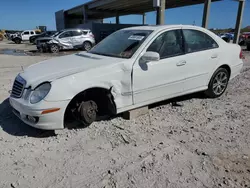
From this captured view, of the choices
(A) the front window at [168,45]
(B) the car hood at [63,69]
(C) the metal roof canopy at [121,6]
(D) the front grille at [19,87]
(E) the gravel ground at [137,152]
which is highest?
(C) the metal roof canopy at [121,6]

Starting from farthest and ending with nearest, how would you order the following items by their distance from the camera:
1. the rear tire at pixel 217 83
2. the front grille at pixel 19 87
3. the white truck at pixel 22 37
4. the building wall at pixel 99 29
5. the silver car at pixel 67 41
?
the white truck at pixel 22 37
the building wall at pixel 99 29
the silver car at pixel 67 41
the rear tire at pixel 217 83
the front grille at pixel 19 87

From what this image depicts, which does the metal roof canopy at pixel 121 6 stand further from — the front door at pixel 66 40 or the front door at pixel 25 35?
the front door at pixel 66 40

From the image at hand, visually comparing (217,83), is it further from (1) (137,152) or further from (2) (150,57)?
(1) (137,152)

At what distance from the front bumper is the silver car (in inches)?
571

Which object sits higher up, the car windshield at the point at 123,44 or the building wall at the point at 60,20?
the building wall at the point at 60,20

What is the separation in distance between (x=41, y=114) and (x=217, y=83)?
11.9ft

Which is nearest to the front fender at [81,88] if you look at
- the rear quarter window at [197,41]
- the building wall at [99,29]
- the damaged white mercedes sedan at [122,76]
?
the damaged white mercedes sedan at [122,76]

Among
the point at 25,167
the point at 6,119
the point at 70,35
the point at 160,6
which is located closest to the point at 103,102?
the point at 25,167

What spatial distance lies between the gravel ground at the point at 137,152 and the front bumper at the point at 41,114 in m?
0.26

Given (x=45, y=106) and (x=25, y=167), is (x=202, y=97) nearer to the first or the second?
(x=45, y=106)

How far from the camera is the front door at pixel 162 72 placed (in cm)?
353

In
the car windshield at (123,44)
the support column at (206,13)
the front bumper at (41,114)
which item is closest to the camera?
the front bumper at (41,114)

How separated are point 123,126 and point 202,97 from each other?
7.42 feet

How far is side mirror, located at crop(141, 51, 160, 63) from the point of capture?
11.0 ft
